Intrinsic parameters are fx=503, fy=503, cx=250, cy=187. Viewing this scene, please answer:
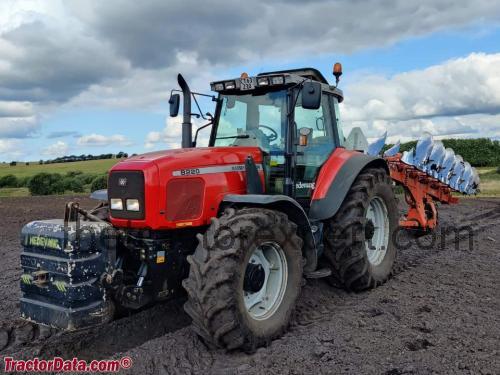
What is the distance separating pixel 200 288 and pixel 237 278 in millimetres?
317

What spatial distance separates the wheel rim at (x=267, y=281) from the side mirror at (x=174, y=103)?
212 centimetres

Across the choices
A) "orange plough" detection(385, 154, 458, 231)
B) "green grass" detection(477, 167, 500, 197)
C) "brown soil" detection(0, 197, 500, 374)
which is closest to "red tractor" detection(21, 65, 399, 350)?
"brown soil" detection(0, 197, 500, 374)

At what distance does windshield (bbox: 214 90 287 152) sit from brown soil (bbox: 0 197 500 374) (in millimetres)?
1859

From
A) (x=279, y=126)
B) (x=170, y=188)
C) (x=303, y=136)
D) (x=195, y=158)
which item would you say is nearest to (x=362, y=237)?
(x=303, y=136)

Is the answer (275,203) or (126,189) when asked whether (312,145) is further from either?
(126,189)

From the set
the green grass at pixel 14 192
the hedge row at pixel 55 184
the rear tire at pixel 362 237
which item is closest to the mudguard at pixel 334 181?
the rear tire at pixel 362 237

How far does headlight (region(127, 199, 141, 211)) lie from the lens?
4469 millimetres

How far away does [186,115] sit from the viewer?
600 centimetres

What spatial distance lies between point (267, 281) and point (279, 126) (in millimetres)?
1745

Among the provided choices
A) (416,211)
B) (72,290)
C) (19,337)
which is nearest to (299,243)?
(72,290)

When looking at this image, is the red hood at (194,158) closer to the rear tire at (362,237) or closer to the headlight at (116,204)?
the headlight at (116,204)

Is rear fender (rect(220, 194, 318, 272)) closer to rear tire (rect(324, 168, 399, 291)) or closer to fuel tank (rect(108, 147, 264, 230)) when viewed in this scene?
fuel tank (rect(108, 147, 264, 230))

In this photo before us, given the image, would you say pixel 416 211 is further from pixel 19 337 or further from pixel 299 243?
pixel 19 337

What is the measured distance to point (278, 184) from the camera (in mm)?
5512
